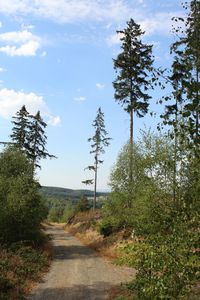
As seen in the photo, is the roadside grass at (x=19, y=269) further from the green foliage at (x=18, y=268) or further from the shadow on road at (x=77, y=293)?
the shadow on road at (x=77, y=293)

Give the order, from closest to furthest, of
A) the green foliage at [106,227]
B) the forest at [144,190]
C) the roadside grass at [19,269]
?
the forest at [144,190], the roadside grass at [19,269], the green foliage at [106,227]

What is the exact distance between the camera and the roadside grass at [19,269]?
1744cm

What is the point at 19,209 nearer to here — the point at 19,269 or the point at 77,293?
the point at 19,269

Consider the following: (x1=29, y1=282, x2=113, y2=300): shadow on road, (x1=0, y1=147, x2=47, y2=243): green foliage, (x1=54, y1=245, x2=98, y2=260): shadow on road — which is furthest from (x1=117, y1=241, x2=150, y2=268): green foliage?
(x1=54, y1=245, x2=98, y2=260): shadow on road

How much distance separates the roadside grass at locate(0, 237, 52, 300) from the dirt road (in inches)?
21.9

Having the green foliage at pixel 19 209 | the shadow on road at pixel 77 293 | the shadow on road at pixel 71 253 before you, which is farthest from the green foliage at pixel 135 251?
the shadow on road at pixel 71 253

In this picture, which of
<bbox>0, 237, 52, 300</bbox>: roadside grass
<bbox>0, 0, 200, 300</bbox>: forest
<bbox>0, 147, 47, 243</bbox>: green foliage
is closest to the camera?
<bbox>0, 0, 200, 300</bbox>: forest

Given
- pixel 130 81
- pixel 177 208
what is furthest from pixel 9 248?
pixel 177 208

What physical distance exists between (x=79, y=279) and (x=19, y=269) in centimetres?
338

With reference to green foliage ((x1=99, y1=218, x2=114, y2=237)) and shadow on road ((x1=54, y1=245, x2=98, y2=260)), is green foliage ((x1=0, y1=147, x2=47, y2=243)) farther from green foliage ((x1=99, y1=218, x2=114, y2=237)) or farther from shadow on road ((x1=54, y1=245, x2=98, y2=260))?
green foliage ((x1=99, y1=218, x2=114, y2=237))

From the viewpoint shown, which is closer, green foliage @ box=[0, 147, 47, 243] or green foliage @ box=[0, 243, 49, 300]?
green foliage @ box=[0, 243, 49, 300]

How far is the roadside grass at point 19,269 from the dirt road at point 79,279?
56 cm

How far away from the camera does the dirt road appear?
17500mm

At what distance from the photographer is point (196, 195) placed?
5.46 metres
